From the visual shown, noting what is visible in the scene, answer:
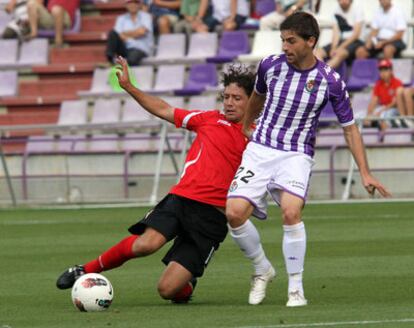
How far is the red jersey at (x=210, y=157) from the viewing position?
10.3 meters

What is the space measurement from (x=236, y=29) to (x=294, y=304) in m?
17.1

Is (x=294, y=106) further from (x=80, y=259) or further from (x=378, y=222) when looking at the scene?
(x=378, y=222)

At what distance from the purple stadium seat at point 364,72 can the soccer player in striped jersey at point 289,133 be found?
1421cm

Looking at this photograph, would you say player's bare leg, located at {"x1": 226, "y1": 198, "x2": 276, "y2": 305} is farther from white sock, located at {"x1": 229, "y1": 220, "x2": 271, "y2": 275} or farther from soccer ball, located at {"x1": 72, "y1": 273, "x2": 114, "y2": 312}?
soccer ball, located at {"x1": 72, "y1": 273, "x2": 114, "y2": 312}

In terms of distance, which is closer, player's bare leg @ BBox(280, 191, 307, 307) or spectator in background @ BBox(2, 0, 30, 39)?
player's bare leg @ BBox(280, 191, 307, 307)

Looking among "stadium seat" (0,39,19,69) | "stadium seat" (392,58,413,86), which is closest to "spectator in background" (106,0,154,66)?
"stadium seat" (0,39,19,69)

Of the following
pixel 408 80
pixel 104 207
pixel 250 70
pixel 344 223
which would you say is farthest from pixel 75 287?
pixel 408 80

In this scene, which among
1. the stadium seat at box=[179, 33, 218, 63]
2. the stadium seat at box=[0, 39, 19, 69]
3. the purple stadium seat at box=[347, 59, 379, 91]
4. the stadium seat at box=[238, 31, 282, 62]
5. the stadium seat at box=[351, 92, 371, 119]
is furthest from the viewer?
the stadium seat at box=[0, 39, 19, 69]

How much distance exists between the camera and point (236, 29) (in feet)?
86.4

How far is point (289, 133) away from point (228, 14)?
17.2m

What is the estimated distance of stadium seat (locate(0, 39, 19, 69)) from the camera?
2805 centimetres

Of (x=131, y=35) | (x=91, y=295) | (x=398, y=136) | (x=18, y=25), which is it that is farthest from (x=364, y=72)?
(x=91, y=295)

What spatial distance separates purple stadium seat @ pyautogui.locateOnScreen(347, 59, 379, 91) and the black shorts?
1394cm

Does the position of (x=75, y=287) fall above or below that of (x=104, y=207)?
above
